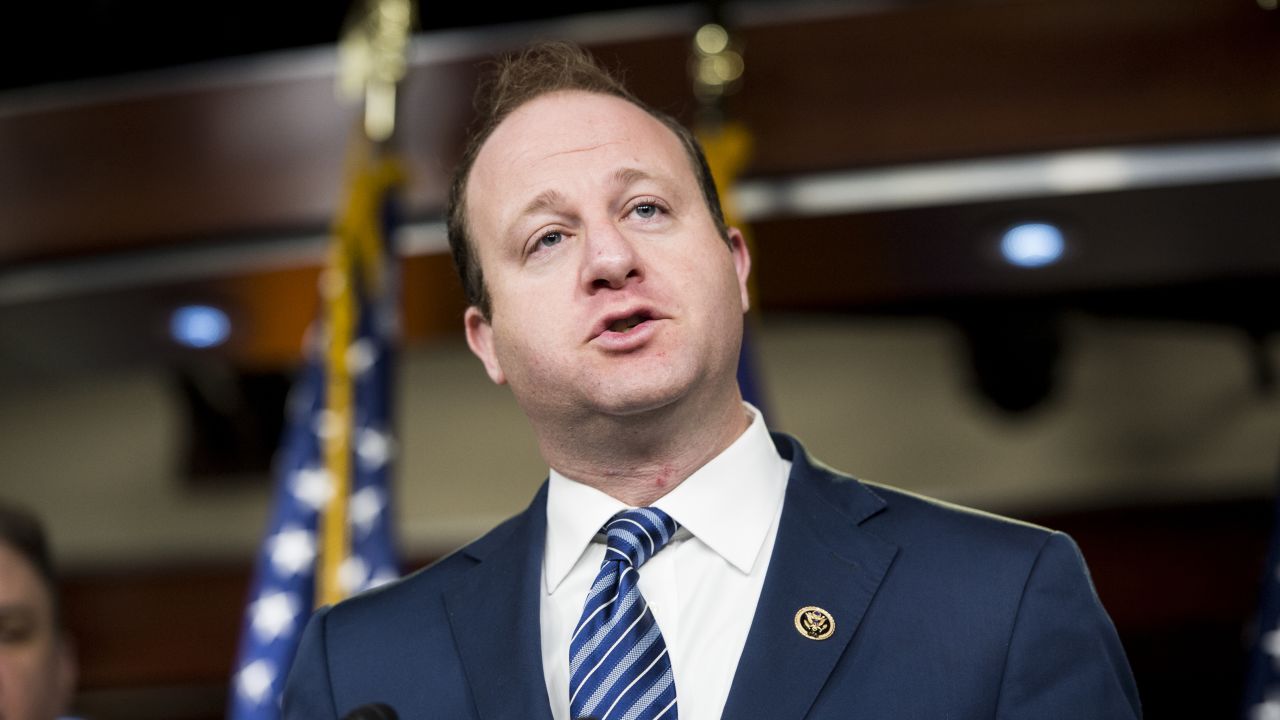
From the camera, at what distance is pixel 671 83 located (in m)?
3.88

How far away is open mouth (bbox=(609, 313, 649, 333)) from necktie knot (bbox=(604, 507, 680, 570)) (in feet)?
0.61

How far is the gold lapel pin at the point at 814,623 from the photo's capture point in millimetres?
1269

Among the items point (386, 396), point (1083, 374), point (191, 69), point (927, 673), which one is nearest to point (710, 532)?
point (927, 673)

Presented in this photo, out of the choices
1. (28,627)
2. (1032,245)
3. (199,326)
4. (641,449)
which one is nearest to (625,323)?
(641,449)

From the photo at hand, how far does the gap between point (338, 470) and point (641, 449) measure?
182 cm

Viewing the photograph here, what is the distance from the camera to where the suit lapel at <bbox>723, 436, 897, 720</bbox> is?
4.02 ft

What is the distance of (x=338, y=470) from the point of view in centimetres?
311

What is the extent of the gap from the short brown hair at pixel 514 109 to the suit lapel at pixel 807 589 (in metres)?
0.34

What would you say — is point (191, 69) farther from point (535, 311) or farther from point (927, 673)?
point (927, 673)

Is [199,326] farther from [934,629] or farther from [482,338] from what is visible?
[934,629]

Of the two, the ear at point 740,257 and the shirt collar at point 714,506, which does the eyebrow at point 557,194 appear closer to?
the ear at point 740,257

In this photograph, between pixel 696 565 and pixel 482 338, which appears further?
pixel 482 338

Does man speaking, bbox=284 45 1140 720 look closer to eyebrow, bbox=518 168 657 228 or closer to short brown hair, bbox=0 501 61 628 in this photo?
eyebrow, bbox=518 168 657 228

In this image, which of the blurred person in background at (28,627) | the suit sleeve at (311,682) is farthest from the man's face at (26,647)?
the suit sleeve at (311,682)
